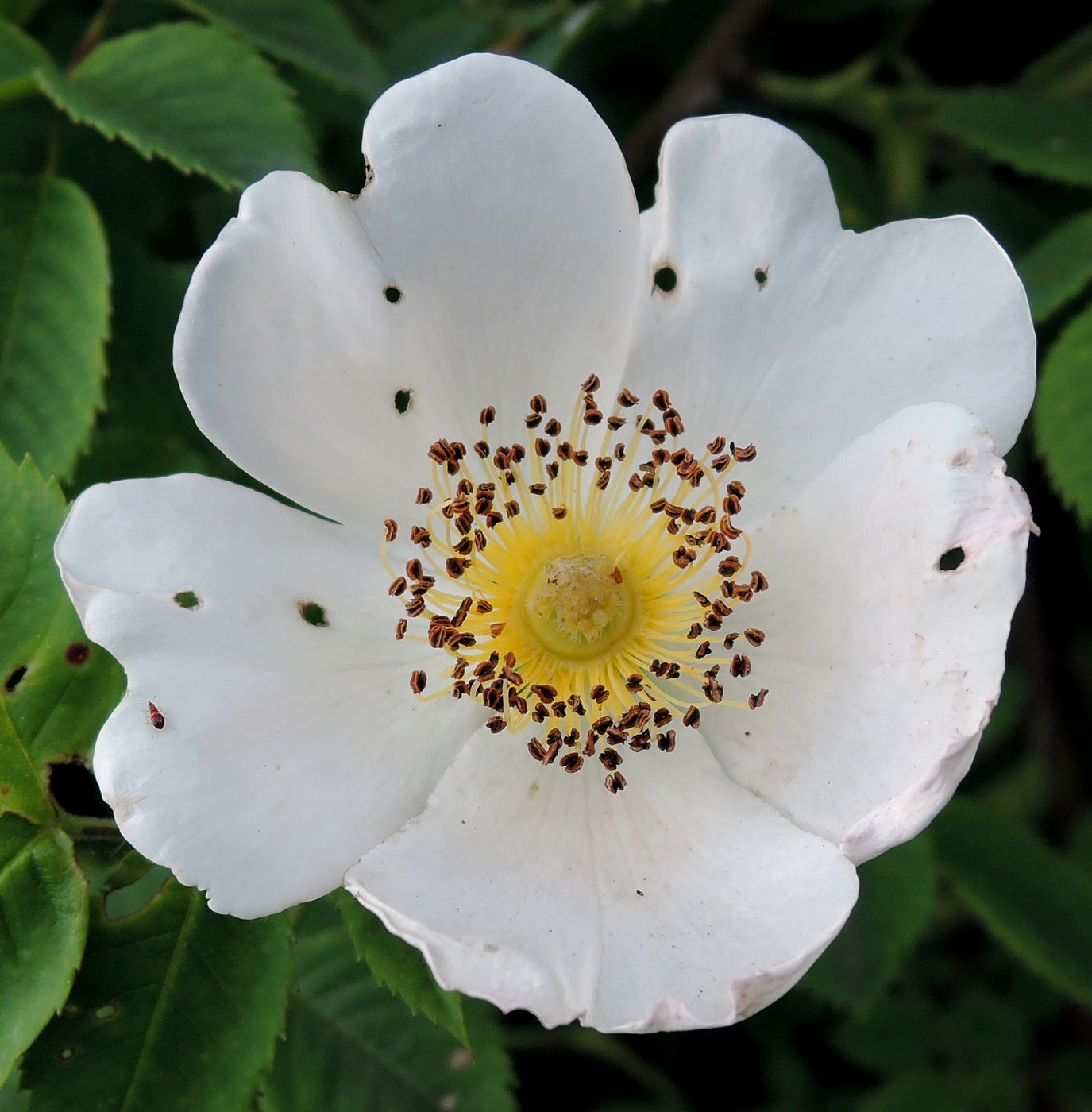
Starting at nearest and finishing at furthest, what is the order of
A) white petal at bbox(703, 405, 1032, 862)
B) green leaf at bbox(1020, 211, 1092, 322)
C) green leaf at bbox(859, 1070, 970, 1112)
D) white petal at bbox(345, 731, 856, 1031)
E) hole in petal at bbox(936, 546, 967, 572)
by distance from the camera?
1. white petal at bbox(345, 731, 856, 1031)
2. white petal at bbox(703, 405, 1032, 862)
3. hole in petal at bbox(936, 546, 967, 572)
4. green leaf at bbox(1020, 211, 1092, 322)
5. green leaf at bbox(859, 1070, 970, 1112)

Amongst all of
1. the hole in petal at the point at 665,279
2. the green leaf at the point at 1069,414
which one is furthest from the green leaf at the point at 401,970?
the green leaf at the point at 1069,414

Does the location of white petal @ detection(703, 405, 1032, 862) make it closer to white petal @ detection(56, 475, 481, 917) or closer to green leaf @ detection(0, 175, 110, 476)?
white petal @ detection(56, 475, 481, 917)

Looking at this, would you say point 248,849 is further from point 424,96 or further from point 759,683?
point 424,96

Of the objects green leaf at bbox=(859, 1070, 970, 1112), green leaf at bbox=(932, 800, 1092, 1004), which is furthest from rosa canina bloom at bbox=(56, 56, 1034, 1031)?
green leaf at bbox=(859, 1070, 970, 1112)

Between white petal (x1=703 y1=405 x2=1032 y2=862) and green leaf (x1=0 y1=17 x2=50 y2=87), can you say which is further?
green leaf (x1=0 y1=17 x2=50 y2=87)

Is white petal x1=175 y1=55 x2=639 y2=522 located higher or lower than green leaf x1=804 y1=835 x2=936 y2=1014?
higher

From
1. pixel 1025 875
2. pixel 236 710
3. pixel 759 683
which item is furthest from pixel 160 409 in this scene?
pixel 1025 875

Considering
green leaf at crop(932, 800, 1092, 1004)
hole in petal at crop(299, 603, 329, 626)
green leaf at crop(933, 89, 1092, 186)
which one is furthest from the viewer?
green leaf at crop(932, 800, 1092, 1004)
